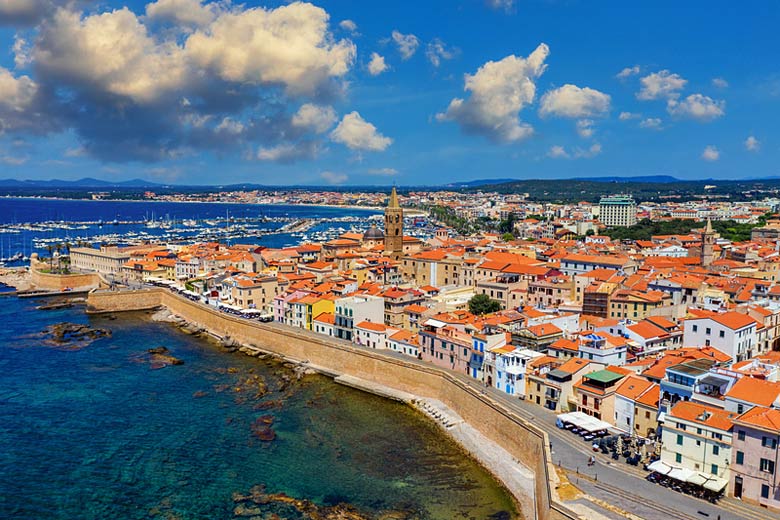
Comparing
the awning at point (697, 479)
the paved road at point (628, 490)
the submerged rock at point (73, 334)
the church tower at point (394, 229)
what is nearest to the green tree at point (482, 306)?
the paved road at point (628, 490)

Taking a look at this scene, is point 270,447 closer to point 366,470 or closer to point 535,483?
point 366,470

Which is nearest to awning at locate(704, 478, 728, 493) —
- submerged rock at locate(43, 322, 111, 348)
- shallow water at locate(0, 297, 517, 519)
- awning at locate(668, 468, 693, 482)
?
awning at locate(668, 468, 693, 482)

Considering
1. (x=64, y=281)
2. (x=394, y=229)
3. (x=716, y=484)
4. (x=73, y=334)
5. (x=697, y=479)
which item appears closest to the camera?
(x=716, y=484)

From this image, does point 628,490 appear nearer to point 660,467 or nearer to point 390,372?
point 660,467

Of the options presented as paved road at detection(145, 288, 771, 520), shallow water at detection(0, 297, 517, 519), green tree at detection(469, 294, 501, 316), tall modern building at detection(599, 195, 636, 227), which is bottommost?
shallow water at detection(0, 297, 517, 519)

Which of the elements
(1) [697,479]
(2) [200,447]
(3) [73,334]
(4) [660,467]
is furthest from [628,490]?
(3) [73,334]

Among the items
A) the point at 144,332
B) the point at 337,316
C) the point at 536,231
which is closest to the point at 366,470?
the point at 337,316

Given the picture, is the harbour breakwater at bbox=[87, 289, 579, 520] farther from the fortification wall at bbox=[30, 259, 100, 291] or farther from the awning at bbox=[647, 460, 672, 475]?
the fortification wall at bbox=[30, 259, 100, 291]
